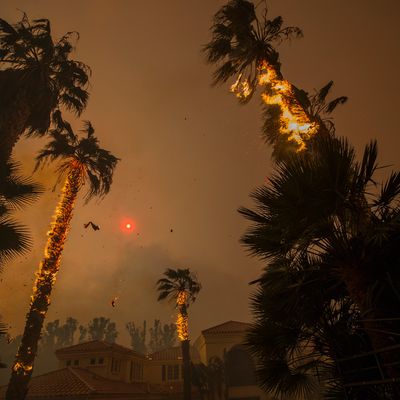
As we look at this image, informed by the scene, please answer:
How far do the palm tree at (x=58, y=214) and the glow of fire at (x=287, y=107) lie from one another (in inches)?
428

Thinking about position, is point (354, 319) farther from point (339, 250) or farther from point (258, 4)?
point (258, 4)

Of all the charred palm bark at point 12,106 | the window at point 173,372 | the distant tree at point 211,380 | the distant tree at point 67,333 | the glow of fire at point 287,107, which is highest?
the distant tree at point 67,333

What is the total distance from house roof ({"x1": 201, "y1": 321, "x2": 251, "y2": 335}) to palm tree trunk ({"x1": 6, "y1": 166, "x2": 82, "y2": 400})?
82.6ft

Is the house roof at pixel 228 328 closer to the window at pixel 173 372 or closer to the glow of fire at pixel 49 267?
the window at pixel 173 372

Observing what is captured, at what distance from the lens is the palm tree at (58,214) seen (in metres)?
11.9

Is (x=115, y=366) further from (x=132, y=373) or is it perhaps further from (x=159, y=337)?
(x=159, y=337)

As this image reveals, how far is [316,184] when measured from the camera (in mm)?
5035

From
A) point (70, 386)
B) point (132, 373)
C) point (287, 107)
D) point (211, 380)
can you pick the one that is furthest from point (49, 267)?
point (132, 373)

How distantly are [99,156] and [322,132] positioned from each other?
14.0m

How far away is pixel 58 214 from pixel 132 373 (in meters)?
25.6

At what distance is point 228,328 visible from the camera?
116ft

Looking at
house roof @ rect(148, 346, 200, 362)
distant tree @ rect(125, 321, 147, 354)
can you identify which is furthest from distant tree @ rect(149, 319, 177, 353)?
house roof @ rect(148, 346, 200, 362)

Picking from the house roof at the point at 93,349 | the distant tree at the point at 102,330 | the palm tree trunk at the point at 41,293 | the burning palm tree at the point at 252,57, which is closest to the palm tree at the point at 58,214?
the palm tree trunk at the point at 41,293

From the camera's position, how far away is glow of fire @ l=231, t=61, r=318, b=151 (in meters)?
9.15
